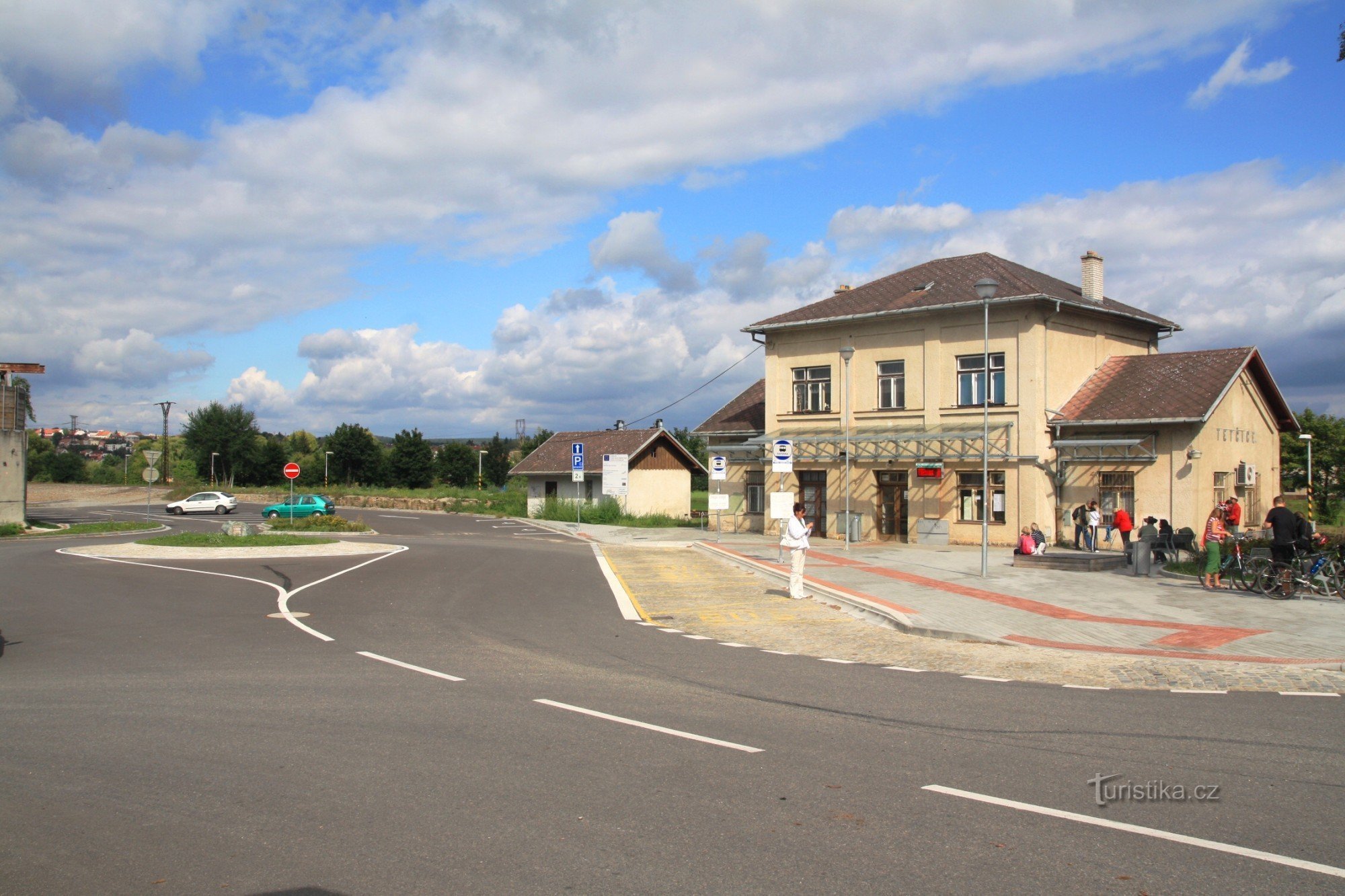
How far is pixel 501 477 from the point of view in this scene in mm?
109812

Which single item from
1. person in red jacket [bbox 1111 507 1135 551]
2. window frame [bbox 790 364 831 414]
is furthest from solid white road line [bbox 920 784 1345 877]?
window frame [bbox 790 364 831 414]

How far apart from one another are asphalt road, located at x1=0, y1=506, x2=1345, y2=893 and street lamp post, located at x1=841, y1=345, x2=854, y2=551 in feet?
53.5

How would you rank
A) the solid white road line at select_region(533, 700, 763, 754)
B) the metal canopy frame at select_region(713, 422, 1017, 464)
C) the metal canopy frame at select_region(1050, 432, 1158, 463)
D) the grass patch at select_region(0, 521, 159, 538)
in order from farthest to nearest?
the grass patch at select_region(0, 521, 159, 538) → the metal canopy frame at select_region(713, 422, 1017, 464) → the metal canopy frame at select_region(1050, 432, 1158, 463) → the solid white road line at select_region(533, 700, 763, 754)

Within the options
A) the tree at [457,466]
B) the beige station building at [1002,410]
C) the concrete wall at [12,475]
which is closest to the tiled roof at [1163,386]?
the beige station building at [1002,410]

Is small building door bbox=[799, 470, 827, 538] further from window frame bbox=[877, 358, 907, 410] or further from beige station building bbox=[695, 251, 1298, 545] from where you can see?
window frame bbox=[877, 358, 907, 410]

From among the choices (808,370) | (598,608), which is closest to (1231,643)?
(598,608)

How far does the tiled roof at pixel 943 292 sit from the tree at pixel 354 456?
7077 centimetres

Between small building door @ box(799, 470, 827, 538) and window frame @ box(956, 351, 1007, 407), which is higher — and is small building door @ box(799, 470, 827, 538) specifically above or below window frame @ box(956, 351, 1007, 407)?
below

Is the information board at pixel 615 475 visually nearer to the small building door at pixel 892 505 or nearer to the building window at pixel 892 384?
the small building door at pixel 892 505

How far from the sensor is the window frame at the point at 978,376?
1164 inches

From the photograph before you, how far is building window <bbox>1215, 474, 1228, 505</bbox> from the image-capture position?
27578mm

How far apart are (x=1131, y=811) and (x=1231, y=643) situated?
8272mm

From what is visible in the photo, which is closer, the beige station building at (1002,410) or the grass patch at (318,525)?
the beige station building at (1002,410)

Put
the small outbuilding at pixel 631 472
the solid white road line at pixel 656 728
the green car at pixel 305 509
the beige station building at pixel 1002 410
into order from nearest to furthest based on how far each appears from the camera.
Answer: the solid white road line at pixel 656 728, the beige station building at pixel 1002 410, the green car at pixel 305 509, the small outbuilding at pixel 631 472
